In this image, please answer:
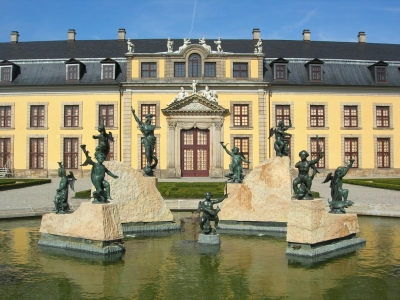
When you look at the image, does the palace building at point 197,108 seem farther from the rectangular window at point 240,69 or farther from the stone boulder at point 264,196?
the stone boulder at point 264,196

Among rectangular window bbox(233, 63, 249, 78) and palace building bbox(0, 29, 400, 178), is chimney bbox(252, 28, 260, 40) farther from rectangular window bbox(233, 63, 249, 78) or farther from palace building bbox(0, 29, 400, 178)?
rectangular window bbox(233, 63, 249, 78)

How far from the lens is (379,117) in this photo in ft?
137

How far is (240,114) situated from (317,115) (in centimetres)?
692

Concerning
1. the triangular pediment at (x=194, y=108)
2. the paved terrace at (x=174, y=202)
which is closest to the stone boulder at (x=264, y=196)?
the paved terrace at (x=174, y=202)

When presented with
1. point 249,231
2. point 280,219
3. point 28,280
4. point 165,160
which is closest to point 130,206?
point 249,231

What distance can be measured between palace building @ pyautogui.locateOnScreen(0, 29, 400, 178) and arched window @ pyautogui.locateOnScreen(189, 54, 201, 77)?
0.09 m

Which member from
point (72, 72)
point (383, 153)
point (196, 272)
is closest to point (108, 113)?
point (72, 72)

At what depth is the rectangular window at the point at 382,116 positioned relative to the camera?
4184 cm

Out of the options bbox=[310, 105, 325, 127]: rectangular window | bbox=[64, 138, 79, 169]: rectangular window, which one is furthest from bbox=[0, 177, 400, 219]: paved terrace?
bbox=[310, 105, 325, 127]: rectangular window

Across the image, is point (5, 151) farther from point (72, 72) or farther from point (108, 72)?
point (108, 72)

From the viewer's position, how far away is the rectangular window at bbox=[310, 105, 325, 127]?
4153 centimetres

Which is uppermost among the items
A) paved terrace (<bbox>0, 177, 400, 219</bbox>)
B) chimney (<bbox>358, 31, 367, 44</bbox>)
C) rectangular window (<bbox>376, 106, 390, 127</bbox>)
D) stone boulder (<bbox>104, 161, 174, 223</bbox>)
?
chimney (<bbox>358, 31, 367, 44</bbox>)

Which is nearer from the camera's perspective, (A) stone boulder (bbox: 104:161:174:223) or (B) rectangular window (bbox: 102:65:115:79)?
(A) stone boulder (bbox: 104:161:174:223)

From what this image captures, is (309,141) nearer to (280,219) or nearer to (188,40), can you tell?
(188,40)
